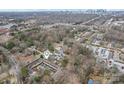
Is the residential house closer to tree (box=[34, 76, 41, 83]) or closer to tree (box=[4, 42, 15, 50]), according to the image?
tree (box=[34, 76, 41, 83])

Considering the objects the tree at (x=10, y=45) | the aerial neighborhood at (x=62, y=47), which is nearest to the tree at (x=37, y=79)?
the aerial neighborhood at (x=62, y=47)

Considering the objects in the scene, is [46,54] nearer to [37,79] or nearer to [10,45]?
[37,79]

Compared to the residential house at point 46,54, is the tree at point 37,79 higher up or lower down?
lower down

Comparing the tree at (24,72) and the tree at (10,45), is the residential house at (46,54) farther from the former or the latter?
the tree at (10,45)

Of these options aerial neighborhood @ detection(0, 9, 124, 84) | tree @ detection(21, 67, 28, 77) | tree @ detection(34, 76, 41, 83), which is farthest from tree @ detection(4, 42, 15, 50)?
tree @ detection(34, 76, 41, 83)

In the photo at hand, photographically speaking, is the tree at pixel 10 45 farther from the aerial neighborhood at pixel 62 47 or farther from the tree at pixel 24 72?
the tree at pixel 24 72

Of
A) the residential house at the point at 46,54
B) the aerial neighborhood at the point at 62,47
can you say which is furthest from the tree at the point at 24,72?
the residential house at the point at 46,54

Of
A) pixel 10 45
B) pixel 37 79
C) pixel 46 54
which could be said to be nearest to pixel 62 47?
pixel 46 54

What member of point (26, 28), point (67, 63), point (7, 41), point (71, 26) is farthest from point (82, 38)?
point (7, 41)

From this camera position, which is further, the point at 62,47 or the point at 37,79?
the point at 62,47

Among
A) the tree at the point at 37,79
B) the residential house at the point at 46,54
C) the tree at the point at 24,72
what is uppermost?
the residential house at the point at 46,54

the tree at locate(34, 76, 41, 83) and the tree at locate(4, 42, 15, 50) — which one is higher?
the tree at locate(4, 42, 15, 50)
